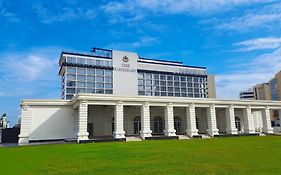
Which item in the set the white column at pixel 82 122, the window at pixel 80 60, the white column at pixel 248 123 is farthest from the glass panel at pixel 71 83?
the white column at pixel 248 123

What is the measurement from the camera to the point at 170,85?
10725 centimetres

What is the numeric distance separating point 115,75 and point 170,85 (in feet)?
91.1

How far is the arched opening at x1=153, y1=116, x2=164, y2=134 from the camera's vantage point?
45.1 meters

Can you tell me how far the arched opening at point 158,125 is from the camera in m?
45.1

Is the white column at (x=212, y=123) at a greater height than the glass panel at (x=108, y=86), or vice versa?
the glass panel at (x=108, y=86)

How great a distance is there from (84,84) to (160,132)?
51868mm

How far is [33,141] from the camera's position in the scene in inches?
1412

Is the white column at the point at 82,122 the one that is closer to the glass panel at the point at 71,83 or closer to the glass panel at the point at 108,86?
the glass panel at the point at 71,83

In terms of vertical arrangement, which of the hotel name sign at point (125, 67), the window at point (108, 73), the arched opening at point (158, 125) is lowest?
the arched opening at point (158, 125)

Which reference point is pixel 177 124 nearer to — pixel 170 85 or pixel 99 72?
pixel 99 72

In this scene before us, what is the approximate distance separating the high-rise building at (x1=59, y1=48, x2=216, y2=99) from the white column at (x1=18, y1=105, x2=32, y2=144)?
5043 centimetres

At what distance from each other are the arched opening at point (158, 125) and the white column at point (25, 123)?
2142 cm

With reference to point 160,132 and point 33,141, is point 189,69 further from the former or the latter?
point 33,141

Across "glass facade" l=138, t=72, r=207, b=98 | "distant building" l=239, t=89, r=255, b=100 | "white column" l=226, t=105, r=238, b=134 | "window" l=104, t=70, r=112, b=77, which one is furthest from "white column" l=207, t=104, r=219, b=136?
"distant building" l=239, t=89, r=255, b=100
